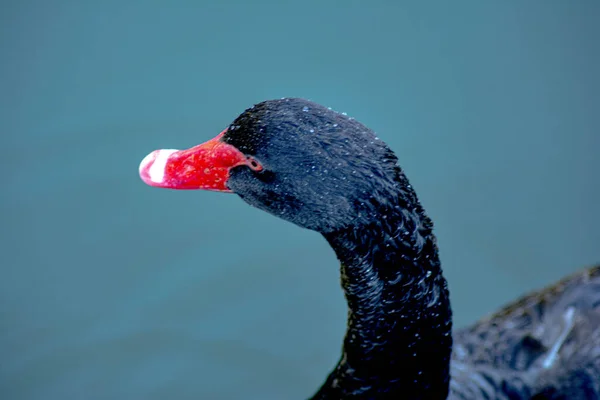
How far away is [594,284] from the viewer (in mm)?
3404

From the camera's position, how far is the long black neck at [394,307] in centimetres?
222

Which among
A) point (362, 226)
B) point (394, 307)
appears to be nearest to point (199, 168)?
point (362, 226)

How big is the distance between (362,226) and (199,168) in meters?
0.55

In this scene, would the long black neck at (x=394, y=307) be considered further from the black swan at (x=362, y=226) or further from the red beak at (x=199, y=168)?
the red beak at (x=199, y=168)

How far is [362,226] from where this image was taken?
2184mm

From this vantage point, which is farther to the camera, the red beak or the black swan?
the red beak

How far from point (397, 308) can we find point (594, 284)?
57.2 inches

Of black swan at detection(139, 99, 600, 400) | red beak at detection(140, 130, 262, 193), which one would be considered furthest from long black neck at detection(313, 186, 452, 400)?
red beak at detection(140, 130, 262, 193)

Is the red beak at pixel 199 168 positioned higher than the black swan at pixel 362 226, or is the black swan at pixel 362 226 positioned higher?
the red beak at pixel 199 168

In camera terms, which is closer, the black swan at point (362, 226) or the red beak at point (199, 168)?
the black swan at point (362, 226)

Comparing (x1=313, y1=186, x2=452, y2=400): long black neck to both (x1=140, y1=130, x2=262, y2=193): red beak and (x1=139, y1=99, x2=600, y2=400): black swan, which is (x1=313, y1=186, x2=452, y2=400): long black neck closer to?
(x1=139, y1=99, x2=600, y2=400): black swan

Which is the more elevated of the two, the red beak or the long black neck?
the red beak

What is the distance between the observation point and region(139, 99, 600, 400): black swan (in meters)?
2.14

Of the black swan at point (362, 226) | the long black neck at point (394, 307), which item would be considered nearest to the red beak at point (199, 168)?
the black swan at point (362, 226)
